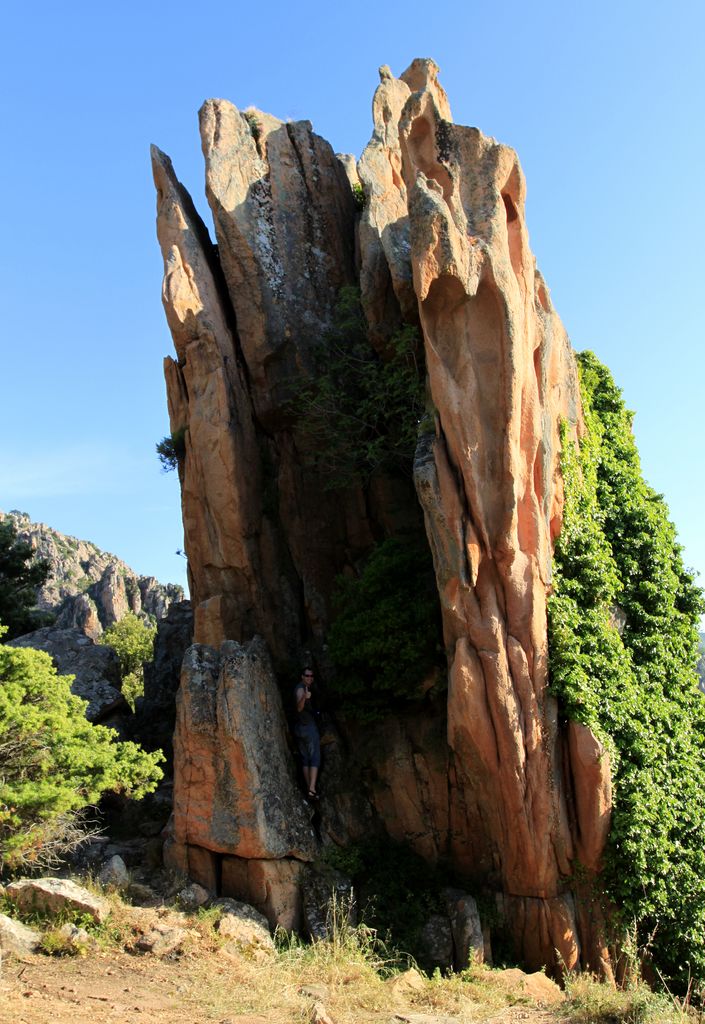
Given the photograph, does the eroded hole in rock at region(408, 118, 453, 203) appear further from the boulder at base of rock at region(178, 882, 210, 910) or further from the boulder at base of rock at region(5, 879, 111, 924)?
the boulder at base of rock at region(5, 879, 111, 924)

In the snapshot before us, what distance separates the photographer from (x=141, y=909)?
40.0ft

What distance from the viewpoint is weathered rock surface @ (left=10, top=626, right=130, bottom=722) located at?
19531 mm

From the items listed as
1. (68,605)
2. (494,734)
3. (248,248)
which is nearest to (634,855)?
(494,734)

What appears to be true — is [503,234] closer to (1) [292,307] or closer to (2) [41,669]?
(1) [292,307]

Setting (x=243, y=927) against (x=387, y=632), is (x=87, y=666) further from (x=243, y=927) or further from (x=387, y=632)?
(x=243, y=927)

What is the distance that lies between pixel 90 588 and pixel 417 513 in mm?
70744

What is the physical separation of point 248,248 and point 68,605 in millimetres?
63454

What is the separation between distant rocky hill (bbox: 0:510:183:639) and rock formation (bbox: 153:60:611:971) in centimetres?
4826

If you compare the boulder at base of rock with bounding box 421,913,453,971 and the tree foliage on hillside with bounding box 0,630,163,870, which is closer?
the tree foliage on hillside with bounding box 0,630,163,870

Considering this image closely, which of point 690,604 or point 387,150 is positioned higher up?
point 387,150

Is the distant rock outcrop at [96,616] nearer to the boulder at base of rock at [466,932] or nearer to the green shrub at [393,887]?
the green shrub at [393,887]

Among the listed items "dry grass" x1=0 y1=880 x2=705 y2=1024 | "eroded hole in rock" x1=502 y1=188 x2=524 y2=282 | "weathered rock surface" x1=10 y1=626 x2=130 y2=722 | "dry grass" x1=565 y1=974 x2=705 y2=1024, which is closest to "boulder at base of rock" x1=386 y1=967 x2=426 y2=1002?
"dry grass" x1=0 y1=880 x2=705 y2=1024

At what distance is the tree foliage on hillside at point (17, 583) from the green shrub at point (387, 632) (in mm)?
12473

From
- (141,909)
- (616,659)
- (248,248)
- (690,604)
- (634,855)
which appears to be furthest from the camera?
(248,248)
